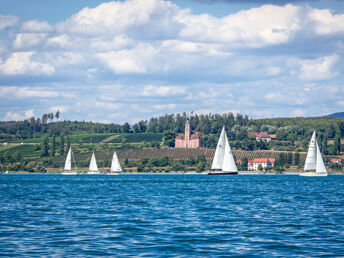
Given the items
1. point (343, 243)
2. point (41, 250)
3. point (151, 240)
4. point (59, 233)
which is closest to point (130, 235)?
point (151, 240)

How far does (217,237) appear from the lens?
27.0m

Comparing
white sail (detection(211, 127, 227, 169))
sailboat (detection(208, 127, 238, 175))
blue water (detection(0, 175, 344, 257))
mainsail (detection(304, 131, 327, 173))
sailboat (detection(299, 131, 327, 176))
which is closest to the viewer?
blue water (detection(0, 175, 344, 257))

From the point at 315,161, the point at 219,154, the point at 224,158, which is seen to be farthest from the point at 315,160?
the point at 219,154

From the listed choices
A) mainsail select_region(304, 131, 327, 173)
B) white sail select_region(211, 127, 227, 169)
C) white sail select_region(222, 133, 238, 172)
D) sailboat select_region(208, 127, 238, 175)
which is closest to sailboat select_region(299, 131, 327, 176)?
mainsail select_region(304, 131, 327, 173)

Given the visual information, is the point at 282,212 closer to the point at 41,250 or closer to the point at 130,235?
the point at 130,235

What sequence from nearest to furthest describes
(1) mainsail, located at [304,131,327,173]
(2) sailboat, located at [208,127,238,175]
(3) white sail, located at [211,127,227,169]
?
1. (2) sailboat, located at [208,127,238,175]
2. (3) white sail, located at [211,127,227,169]
3. (1) mainsail, located at [304,131,327,173]

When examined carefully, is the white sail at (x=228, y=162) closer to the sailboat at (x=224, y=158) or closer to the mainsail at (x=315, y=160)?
the sailboat at (x=224, y=158)

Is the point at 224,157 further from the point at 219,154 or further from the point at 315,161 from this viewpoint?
the point at 315,161

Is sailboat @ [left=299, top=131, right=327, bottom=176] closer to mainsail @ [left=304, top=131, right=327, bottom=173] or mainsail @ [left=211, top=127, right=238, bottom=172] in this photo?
mainsail @ [left=304, top=131, right=327, bottom=173]

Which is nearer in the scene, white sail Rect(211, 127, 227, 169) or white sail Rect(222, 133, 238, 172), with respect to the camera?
white sail Rect(222, 133, 238, 172)

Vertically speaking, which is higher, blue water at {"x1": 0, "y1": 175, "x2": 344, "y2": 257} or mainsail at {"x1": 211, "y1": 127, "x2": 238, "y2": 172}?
mainsail at {"x1": 211, "y1": 127, "x2": 238, "y2": 172}

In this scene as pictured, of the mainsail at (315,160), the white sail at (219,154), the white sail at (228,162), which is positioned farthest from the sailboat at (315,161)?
the white sail at (219,154)

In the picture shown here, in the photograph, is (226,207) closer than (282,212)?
No

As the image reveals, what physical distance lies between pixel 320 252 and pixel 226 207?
20741 millimetres
